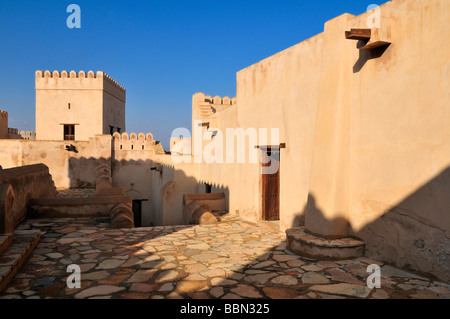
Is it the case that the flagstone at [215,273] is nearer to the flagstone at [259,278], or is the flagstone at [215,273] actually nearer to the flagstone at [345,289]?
the flagstone at [259,278]

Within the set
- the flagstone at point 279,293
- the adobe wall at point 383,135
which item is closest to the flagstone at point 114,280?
the flagstone at point 279,293

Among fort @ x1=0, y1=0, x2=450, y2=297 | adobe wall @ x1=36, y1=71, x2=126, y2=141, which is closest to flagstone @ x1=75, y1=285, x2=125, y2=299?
fort @ x1=0, y1=0, x2=450, y2=297

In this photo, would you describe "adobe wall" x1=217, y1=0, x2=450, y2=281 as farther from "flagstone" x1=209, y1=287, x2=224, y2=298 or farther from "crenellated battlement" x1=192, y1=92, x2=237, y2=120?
"crenellated battlement" x1=192, y1=92, x2=237, y2=120

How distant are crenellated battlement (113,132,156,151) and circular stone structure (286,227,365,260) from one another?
1473 centimetres

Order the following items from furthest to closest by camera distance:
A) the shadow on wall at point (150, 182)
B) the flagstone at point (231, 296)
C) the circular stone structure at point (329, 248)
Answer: the shadow on wall at point (150, 182) → the circular stone structure at point (329, 248) → the flagstone at point (231, 296)

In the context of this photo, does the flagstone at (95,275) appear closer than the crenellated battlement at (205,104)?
Yes

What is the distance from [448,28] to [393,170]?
1.84m

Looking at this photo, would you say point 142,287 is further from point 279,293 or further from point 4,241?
point 4,241

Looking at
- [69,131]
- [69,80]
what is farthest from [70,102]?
[69,131]

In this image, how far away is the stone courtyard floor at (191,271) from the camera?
143 inches

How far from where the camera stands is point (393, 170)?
4.35 m

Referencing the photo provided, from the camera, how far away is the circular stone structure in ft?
15.5

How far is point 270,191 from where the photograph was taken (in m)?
8.14

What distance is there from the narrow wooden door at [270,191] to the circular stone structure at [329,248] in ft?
9.71
